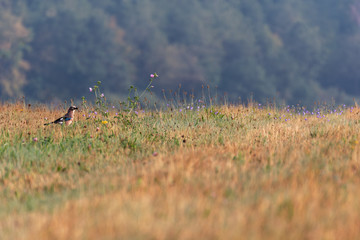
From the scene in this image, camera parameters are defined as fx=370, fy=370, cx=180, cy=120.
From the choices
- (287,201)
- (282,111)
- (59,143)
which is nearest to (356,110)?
(282,111)

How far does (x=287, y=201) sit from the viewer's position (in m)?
3.22

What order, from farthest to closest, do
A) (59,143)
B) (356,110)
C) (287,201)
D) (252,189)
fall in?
(356,110)
(59,143)
(252,189)
(287,201)

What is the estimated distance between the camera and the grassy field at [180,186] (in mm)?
2738

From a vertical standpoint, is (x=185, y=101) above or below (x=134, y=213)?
above

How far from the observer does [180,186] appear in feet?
12.4

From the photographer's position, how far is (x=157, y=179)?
414 centimetres

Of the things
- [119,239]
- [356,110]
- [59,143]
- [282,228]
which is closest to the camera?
[119,239]

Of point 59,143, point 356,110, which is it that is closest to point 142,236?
point 59,143

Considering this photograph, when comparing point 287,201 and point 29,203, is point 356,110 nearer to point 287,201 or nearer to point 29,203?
point 287,201

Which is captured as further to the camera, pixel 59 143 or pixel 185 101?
pixel 185 101

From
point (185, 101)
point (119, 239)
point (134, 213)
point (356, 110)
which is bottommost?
point (119, 239)

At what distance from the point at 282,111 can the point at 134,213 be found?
10.7m

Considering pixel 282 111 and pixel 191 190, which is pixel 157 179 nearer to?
pixel 191 190

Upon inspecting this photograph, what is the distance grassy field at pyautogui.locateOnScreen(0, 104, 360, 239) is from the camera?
8.98ft
